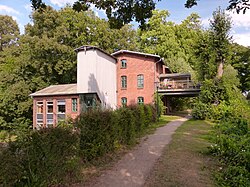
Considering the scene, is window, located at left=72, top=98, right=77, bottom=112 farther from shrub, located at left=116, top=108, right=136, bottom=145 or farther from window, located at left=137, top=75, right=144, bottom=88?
shrub, located at left=116, top=108, right=136, bottom=145

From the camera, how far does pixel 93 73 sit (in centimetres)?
2623

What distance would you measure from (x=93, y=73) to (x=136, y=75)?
6.35 metres

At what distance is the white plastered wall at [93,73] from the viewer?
26312mm

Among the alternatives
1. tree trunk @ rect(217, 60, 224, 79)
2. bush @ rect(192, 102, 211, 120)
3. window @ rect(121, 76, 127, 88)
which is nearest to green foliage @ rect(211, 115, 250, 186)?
bush @ rect(192, 102, 211, 120)

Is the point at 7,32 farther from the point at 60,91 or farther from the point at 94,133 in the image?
the point at 94,133

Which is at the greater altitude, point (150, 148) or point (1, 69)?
point (1, 69)

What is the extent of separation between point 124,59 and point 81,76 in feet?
22.7

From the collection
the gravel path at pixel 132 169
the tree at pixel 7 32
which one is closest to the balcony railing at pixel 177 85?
the gravel path at pixel 132 169

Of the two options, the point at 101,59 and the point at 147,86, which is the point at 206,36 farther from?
the point at 101,59

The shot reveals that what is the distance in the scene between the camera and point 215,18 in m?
23.7

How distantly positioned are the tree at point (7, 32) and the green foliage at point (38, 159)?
157 feet

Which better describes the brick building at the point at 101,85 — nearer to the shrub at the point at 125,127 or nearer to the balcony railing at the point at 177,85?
the balcony railing at the point at 177,85

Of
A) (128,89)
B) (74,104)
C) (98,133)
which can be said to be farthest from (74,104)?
(98,133)

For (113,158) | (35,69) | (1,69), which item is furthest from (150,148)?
(1,69)
